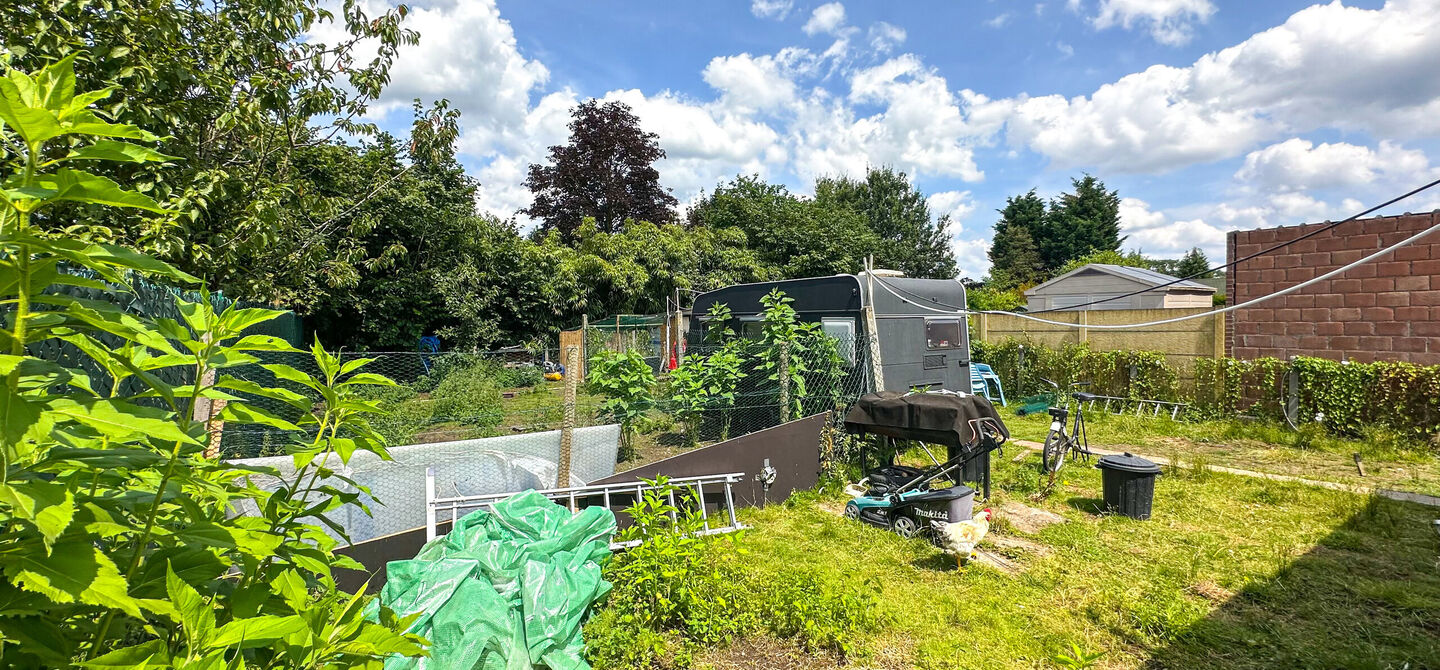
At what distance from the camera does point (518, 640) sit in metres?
2.97

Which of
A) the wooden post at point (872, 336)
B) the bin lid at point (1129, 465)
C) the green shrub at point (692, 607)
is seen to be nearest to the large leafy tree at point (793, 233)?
the wooden post at point (872, 336)

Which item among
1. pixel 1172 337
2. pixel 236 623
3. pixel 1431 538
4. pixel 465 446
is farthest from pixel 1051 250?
pixel 236 623

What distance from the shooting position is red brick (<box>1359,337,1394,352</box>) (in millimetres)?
8094

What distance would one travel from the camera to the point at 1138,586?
4156mm

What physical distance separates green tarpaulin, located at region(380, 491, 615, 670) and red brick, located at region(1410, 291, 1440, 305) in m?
10.4

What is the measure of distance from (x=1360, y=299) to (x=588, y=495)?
10.3 m

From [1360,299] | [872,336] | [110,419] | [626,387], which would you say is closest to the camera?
[110,419]

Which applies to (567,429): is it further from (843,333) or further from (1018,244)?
(1018,244)

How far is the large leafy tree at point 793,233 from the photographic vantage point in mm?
24562

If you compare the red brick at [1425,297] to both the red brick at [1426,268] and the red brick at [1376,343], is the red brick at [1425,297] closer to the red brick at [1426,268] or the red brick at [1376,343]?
the red brick at [1426,268]

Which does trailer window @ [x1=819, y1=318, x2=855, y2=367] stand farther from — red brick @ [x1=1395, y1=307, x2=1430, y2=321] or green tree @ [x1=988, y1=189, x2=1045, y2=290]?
green tree @ [x1=988, y1=189, x2=1045, y2=290]

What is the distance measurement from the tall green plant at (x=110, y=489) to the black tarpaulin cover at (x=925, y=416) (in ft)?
17.0

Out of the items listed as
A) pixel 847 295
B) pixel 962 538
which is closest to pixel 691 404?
pixel 847 295

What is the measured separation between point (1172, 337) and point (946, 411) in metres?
7.02
